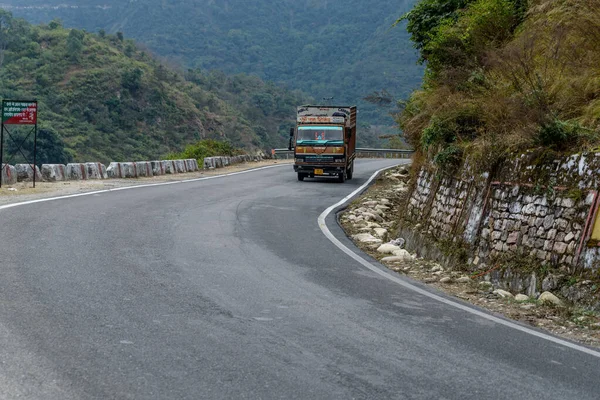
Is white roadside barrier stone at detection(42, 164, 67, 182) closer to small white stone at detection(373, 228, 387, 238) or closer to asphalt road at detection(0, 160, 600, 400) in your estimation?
asphalt road at detection(0, 160, 600, 400)

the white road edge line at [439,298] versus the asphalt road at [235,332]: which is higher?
the asphalt road at [235,332]

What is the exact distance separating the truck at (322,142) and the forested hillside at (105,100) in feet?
108

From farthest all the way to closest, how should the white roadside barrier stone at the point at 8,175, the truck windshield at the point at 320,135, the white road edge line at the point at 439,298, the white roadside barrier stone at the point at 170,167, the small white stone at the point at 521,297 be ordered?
the white roadside barrier stone at the point at 170,167 → the truck windshield at the point at 320,135 → the white roadside barrier stone at the point at 8,175 → the small white stone at the point at 521,297 → the white road edge line at the point at 439,298

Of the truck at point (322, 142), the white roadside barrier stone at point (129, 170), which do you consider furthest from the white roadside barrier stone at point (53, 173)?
the truck at point (322, 142)

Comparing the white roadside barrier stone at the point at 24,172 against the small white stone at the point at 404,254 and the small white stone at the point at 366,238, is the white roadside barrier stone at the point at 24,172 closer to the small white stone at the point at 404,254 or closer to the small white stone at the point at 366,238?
the small white stone at the point at 366,238

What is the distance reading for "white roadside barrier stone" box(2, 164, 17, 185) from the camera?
19.9 m

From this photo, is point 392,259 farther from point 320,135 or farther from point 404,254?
point 320,135

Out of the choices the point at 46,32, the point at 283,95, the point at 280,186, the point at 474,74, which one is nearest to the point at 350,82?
the point at 283,95

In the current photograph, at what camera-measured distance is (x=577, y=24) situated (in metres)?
13.5

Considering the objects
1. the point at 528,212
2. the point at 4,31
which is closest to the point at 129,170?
the point at 528,212

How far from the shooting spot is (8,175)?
20.1 meters

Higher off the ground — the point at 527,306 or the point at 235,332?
the point at 235,332

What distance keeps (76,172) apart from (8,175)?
3.70 m

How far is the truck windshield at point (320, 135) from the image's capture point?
29.6 m
